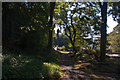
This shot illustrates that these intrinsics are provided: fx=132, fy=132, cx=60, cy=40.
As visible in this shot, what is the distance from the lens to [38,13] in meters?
10.3

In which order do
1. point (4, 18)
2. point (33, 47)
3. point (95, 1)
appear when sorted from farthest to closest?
point (95, 1), point (33, 47), point (4, 18)

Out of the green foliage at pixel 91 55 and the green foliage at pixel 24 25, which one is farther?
the green foliage at pixel 91 55

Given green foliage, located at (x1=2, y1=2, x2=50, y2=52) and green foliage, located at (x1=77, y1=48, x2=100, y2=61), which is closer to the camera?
green foliage, located at (x1=2, y1=2, x2=50, y2=52)

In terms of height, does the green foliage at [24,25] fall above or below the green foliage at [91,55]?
above

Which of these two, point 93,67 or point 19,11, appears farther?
point 93,67

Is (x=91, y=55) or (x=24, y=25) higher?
(x=24, y=25)

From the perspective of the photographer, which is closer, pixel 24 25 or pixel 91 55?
pixel 24 25

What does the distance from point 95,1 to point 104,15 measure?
3.01 metres

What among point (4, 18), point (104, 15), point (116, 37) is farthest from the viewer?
point (116, 37)

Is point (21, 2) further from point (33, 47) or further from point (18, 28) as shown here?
point (33, 47)

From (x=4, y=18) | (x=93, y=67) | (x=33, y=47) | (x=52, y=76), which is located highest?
(x=4, y=18)

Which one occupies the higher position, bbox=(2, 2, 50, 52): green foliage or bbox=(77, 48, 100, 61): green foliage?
bbox=(2, 2, 50, 52): green foliage

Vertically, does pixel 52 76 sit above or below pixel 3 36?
below

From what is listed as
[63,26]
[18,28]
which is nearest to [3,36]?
[18,28]
